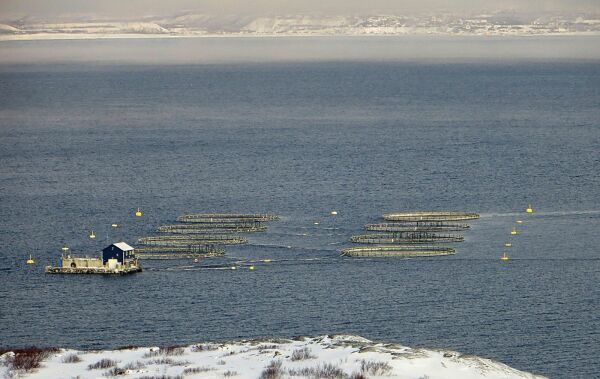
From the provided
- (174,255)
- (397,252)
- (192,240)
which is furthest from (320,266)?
(192,240)

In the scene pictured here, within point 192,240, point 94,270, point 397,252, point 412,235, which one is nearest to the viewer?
point 94,270

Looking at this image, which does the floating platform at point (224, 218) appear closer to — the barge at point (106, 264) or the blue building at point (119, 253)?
the blue building at point (119, 253)

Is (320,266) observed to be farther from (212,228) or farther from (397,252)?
(212,228)

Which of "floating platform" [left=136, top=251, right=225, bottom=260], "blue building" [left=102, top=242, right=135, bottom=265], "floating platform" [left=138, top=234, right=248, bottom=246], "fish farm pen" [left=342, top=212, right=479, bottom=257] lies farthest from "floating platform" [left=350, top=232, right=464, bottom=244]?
"blue building" [left=102, top=242, right=135, bottom=265]

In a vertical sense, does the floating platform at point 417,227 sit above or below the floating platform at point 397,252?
above

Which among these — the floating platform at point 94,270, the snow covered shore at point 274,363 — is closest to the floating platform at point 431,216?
the floating platform at point 94,270

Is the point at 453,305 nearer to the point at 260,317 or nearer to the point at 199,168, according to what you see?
the point at 260,317
